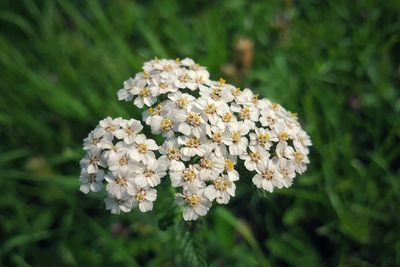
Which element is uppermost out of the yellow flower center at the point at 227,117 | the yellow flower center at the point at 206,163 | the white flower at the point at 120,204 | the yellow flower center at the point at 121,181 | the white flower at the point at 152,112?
the white flower at the point at 152,112

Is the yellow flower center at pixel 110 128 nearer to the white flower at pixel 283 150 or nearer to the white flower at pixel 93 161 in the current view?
the white flower at pixel 93 161

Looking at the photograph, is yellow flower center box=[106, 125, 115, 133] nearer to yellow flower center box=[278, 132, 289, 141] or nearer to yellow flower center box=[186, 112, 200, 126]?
yellow flower center box=[186, 112, 200, 126]

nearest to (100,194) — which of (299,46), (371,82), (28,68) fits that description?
(28,68)

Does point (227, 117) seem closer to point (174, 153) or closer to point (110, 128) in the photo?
point (174, 153)

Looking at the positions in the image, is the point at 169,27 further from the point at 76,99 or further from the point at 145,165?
the point at 145,165

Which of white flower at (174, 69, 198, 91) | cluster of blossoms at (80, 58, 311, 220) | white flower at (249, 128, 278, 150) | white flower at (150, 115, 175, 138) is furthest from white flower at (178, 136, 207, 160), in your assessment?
white flower at (174, 69, 198, 91)

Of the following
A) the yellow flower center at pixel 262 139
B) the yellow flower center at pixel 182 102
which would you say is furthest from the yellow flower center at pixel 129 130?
the yellow flower center at pixel 262 139

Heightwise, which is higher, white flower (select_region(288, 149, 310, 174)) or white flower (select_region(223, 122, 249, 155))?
white flower (select_region(223, 122, 249, 155))

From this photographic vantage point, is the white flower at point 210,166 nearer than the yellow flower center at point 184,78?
Yes

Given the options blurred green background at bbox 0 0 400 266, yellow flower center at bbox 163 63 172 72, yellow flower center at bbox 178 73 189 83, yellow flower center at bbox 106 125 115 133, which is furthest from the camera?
blurred green background at bbox 0 0 400 266
